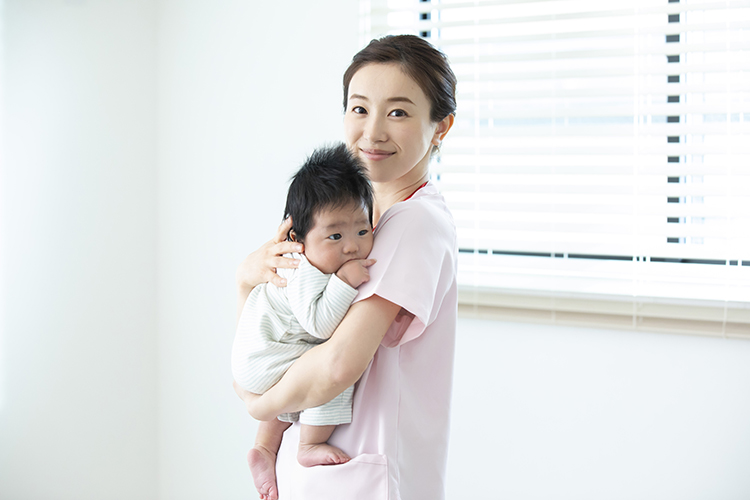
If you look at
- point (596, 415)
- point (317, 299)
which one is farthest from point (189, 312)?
point (596, 415)

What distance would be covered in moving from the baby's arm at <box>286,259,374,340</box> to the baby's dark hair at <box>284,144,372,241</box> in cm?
8

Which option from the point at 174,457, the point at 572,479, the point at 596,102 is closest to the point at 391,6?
the point at 596,102

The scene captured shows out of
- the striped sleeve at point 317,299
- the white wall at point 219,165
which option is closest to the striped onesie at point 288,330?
the striped sleeve at point 317,299

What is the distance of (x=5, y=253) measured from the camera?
1671mm

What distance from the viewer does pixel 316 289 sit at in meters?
0.93

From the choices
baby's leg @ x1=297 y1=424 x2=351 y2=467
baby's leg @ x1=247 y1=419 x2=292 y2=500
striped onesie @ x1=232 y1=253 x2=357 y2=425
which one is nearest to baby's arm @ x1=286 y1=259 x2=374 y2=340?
striped onesie @ x1=232 y1=253 x2=357 y2=425

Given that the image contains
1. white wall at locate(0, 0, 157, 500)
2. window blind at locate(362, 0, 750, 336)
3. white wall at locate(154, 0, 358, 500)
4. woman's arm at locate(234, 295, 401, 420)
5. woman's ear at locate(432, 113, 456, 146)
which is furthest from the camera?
white wall at locate(154, 0, 358, 500)

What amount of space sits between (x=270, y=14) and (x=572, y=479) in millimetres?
1835

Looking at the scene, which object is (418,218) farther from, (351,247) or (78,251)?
(78,251)

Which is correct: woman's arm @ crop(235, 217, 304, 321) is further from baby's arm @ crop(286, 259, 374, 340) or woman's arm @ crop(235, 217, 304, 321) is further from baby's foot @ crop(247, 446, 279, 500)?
baby's foot @ crop(247, 446, 279, 500)

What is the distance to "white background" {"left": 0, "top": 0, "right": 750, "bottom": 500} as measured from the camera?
1.59 metres

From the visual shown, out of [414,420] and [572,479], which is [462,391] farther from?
[414,420]

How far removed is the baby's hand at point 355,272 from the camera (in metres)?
0.90

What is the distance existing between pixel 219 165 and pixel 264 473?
128 cm
